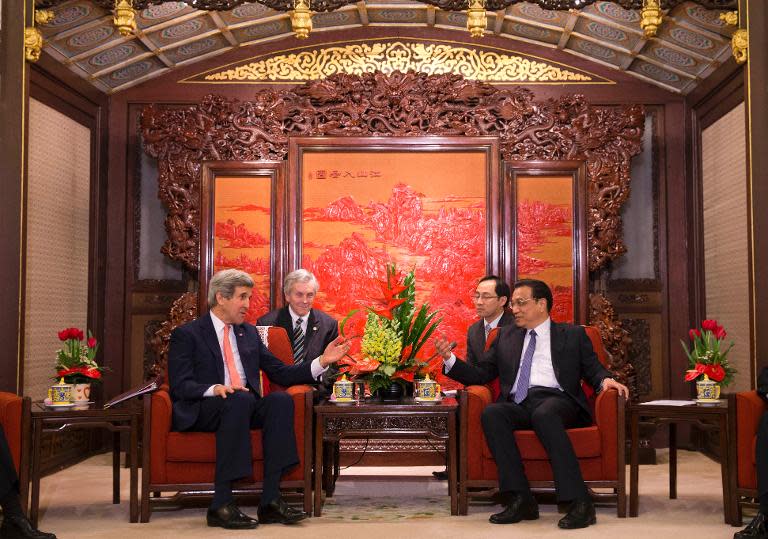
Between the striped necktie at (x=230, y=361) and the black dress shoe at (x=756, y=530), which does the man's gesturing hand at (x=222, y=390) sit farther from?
the black dress shoe at (x=756, y=530)

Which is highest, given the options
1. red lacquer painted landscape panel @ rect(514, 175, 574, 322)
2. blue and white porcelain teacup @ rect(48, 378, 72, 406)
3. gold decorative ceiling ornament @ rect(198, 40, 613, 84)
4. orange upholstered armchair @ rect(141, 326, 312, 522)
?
gold decorative ceiling ornament @ rect(198, 40, 613, 84)

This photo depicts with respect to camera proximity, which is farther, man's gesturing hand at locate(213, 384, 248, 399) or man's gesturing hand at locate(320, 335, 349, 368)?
man's gesturing hand at locate(320, 335, 349, 368)

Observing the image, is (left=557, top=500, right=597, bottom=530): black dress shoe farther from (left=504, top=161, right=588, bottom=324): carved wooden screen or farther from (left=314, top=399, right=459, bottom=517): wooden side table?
(left=504, top=161, right=588, bottom=324): carved wooden screen

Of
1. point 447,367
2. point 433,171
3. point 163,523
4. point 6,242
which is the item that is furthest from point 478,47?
point 163,523

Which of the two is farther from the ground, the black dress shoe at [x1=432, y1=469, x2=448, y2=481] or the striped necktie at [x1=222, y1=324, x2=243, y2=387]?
the striped necktie at [x1=222, y1=324, x2=243, y2=387]

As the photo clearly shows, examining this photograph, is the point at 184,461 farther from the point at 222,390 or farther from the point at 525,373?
the point at 525,373

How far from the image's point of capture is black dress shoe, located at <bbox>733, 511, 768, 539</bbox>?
3.62 meters

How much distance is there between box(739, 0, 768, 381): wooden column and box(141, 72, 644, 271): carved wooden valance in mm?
1572

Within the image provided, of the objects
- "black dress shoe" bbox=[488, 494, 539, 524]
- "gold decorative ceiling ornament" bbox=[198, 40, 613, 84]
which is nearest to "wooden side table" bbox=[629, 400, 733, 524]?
"black dress shoe" bbox=[488, 494, 539, 524]

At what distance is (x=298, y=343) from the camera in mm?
5473

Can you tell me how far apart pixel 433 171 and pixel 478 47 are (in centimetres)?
101

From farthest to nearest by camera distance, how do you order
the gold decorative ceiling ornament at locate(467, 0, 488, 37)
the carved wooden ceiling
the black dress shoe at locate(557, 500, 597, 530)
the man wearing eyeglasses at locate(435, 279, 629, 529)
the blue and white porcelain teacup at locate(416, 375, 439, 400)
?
the carved wooden ceiling → the gold decorative ceiling ornament at locate(467, 0, 488, 37) → the blue and white porcelain teacup at locate(416, 375, 439, 400) → the man wearing eyeglasses at locate(435, 279, 629, 529) → the black dress shoe at locate(557, 500, 597, 530)

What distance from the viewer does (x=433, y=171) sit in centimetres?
654

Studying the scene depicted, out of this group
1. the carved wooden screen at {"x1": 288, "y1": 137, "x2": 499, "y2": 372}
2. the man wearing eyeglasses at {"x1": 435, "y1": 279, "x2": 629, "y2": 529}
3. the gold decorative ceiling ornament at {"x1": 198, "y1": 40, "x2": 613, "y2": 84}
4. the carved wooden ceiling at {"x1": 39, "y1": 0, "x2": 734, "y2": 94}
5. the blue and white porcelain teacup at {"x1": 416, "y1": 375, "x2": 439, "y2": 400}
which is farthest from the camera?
the gold decorative ceiling ornament at {"x1": 198, "y1": 40, "x2": 613, "y2": 84}
